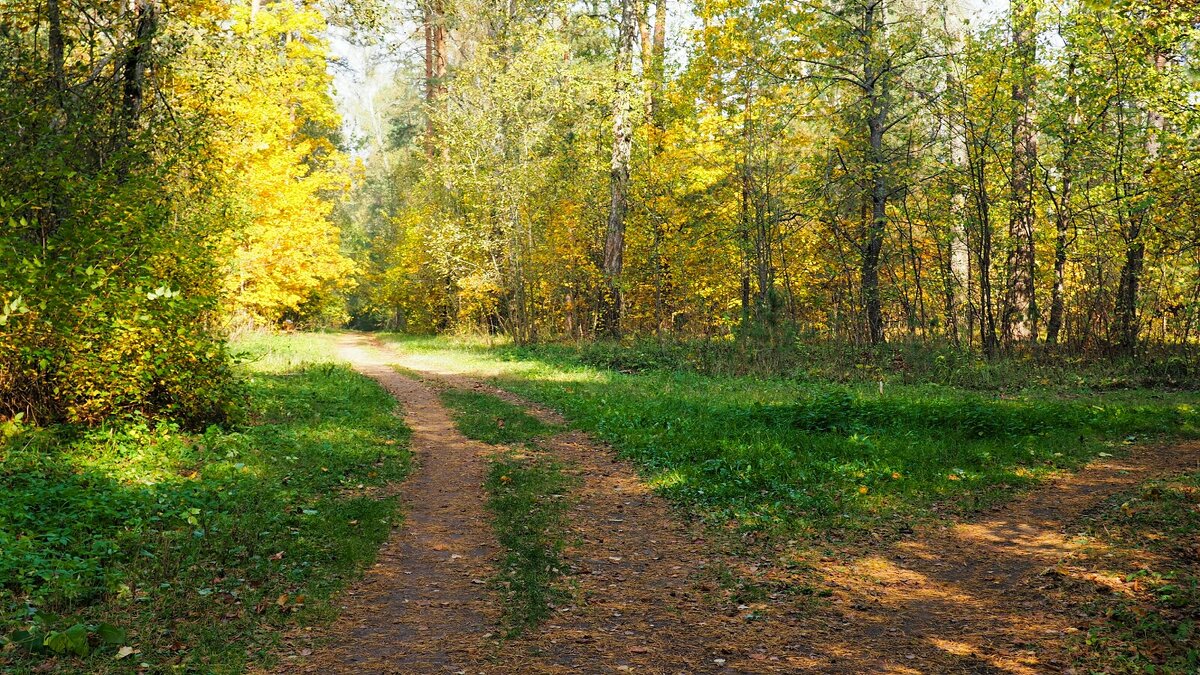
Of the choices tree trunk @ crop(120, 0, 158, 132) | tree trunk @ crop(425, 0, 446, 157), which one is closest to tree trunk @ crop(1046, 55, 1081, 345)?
tree trunk @ crop(120, 0, 158, 132)

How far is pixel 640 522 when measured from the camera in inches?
282

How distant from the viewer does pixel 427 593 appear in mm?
5426

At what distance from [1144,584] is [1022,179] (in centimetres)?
1330

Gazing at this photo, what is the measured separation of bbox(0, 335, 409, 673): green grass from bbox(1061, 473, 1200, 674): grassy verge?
5101 mm

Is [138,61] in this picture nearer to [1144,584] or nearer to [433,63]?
[1144,584]

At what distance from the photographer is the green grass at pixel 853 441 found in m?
7.17

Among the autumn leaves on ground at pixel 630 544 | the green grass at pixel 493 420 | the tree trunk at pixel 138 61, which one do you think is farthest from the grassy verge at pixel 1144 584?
the tree trunk at pixel 138 61

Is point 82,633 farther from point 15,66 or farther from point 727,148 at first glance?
point 727,148

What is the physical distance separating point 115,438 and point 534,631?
5.65 metres

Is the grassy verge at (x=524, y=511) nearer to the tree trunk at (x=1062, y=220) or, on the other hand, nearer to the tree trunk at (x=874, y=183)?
the tree trunk at (x=874, y=183)

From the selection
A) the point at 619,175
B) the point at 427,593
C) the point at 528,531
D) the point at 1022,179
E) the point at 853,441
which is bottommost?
the point at 427,593

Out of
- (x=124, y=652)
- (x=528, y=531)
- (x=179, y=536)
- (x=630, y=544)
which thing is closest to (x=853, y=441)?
(x=630, y=544)

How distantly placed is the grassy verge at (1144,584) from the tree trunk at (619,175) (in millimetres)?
16345

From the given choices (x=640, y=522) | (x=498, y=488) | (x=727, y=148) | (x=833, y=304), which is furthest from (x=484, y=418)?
(x=727, y=148)
